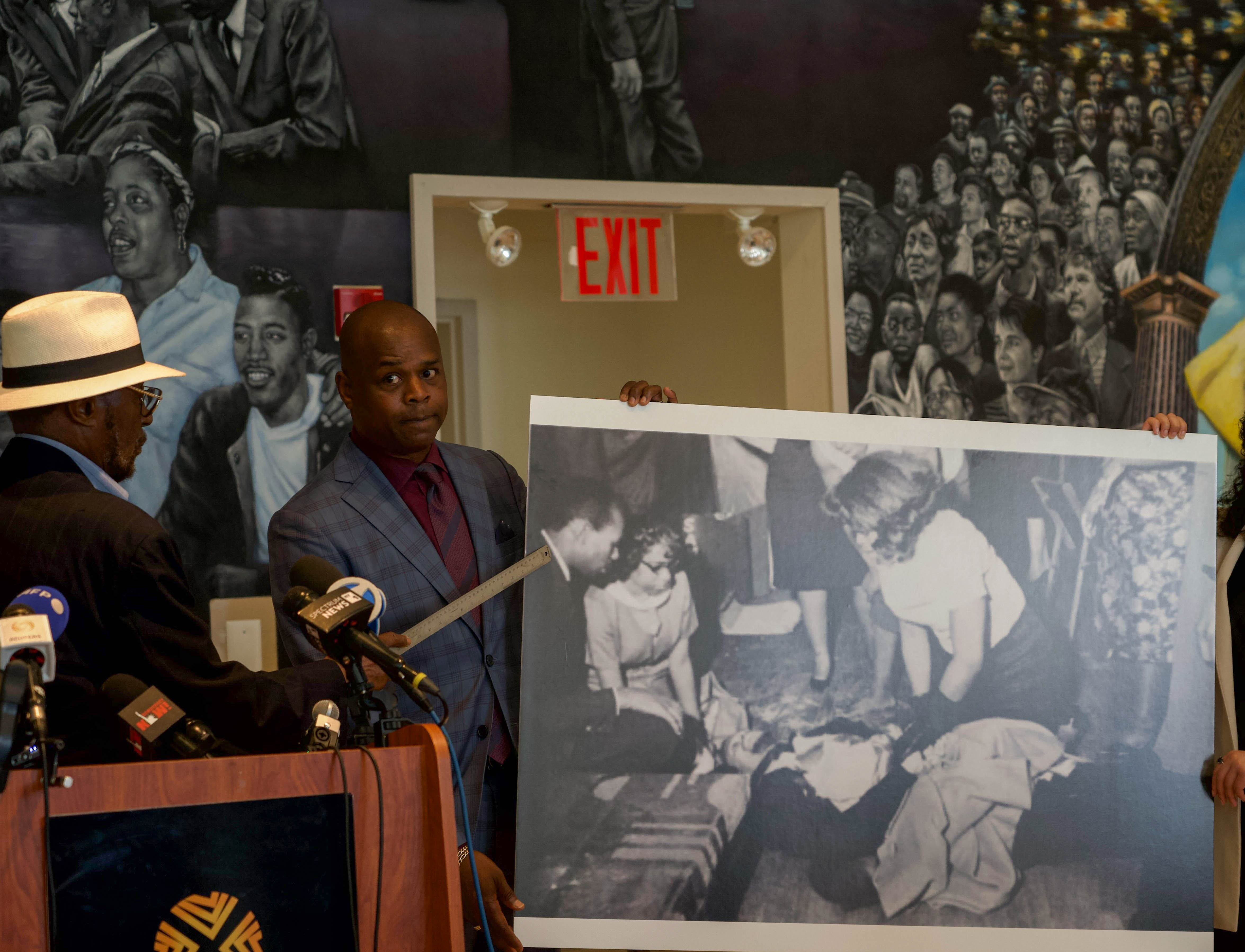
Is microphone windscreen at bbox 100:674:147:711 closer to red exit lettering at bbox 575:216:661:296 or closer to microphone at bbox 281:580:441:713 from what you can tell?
microphone at bbox 281:580:441:713

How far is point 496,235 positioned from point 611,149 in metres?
0.51

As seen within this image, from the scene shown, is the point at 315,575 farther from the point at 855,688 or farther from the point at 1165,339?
the point at 1165,339

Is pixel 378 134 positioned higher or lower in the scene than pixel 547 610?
higher

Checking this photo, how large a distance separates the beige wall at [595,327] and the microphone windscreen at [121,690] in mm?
4337

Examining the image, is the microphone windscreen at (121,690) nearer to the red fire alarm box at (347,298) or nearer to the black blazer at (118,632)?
the black blazer at (118,632)

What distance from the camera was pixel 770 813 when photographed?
7.88ft

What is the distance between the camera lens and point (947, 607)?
2.55 meters

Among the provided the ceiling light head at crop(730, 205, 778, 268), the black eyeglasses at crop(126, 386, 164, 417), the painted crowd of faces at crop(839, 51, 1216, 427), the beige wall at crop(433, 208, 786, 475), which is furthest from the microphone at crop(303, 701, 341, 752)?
the beige wall at crop(433, 208, 786, 475)

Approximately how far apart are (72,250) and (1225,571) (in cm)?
325

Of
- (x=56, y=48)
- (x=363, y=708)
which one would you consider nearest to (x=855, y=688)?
(x=363, y=708)

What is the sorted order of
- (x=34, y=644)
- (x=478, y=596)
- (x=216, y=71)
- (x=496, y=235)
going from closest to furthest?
(x=34, y=644) → (x=478, y=596) → (x=216, y=71) → (x=496, y=235)

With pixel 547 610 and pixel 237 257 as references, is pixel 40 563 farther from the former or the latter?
pixel 237 257

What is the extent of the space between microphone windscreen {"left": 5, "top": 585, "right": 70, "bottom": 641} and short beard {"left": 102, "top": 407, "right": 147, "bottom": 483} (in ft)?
1.86

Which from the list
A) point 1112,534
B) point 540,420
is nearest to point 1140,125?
point 1112,534
